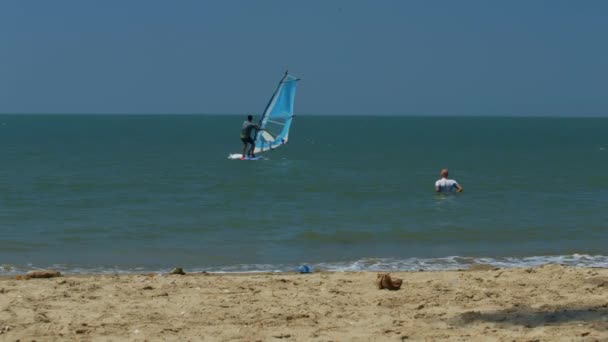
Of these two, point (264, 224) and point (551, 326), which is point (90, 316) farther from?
point (264, 224)

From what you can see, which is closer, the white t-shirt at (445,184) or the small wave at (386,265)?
the small wave at (386,265)

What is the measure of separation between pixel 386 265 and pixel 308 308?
205 inches

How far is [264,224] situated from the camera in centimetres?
1881

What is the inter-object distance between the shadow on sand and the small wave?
476cm

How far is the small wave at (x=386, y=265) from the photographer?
13555mm

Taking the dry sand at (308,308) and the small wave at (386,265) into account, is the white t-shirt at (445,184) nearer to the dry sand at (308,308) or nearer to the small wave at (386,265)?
the small wave at (386,265)

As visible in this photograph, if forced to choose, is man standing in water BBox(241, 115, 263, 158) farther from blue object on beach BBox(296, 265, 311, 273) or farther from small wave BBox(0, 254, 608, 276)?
blue object on beach BBox(296, 265, 311, 273)

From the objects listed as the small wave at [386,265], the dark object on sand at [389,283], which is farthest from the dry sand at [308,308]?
the small wave at [386,265]

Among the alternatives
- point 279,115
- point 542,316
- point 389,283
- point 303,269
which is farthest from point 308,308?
point 279,115

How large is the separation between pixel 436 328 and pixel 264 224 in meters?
10.9

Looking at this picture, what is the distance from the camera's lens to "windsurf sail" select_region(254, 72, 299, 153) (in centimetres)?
3403

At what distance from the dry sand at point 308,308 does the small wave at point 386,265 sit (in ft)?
8.71

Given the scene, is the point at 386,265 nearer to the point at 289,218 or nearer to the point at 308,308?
the point at 308,308

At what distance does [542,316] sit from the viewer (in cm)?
852
